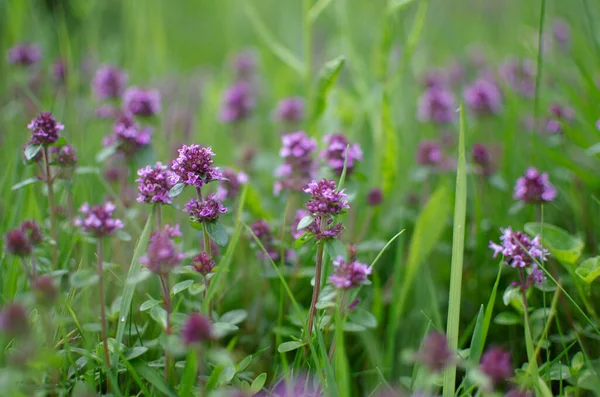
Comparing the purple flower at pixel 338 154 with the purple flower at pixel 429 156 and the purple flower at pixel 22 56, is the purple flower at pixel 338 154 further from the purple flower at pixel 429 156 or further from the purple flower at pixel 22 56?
the purple flower at pixel 22 56

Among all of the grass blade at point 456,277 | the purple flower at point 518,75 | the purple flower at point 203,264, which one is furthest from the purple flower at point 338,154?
the purple flower at point 518,75

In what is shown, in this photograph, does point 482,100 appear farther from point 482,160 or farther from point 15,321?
point 15,321

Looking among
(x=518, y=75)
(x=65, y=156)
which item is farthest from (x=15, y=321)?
(x=518, y=75)

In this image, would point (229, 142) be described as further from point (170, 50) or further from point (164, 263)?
point (164, 263)

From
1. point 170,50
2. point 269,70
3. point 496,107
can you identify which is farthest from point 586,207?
point 170,50

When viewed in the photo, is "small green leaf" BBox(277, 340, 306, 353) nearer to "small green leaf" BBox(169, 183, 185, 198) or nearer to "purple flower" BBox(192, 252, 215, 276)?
"purple flower" BBox(192, 252, 215, 276)

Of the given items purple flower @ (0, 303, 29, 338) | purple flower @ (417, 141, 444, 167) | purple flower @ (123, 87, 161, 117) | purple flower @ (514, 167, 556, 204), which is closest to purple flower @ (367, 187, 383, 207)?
purple flower @ (417, 141, 444, 167)

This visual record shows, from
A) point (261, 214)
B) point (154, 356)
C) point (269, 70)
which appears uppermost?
point (269, 70)

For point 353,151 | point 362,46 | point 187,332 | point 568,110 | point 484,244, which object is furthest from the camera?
point 362,46
